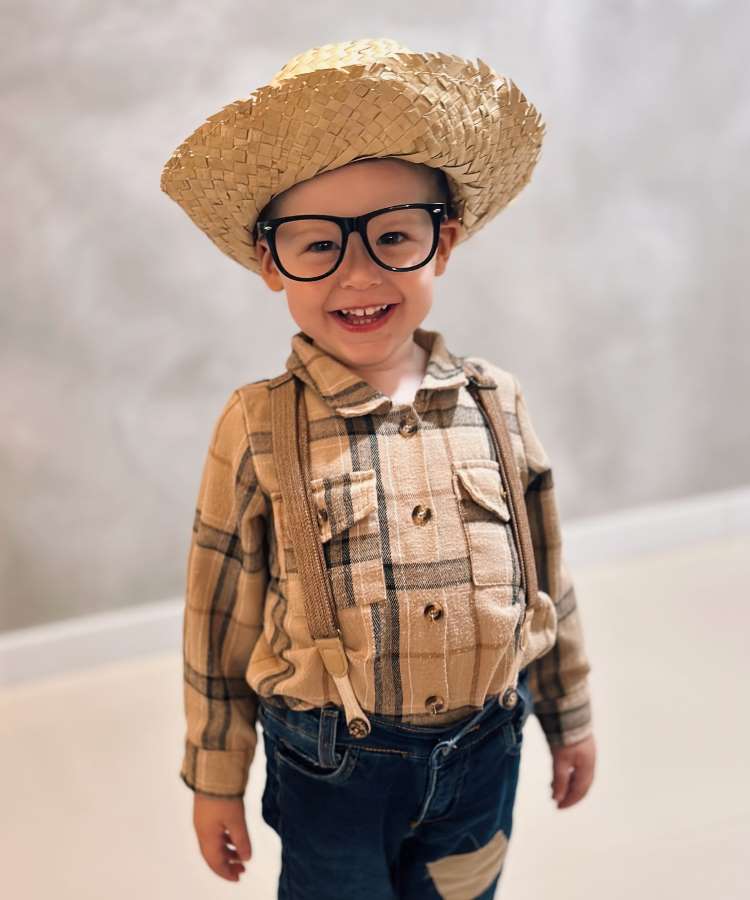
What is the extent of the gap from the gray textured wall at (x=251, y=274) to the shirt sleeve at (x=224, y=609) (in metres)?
1.17

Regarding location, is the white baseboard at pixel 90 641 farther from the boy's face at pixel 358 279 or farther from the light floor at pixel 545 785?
the boy's face at pixel 358 279

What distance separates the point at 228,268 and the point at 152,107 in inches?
Answer: 13.5

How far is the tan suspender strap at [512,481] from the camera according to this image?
33.6 inches

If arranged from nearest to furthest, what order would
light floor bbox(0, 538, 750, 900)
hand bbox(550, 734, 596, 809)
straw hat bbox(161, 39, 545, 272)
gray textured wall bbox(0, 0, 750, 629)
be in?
straw hat bbox(161, 39, 545, 272) → hand bbox(550, 734, 596, 809) → light floor bbox(0, 538, 750, 900) → gray textured wall bbox(0, 0, 750, 629)

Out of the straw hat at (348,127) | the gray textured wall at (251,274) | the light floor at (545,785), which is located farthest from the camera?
the gray textured wall at (251,274)

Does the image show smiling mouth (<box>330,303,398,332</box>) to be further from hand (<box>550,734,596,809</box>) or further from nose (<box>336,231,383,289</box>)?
hand (<box>550,734,596,809</box>)

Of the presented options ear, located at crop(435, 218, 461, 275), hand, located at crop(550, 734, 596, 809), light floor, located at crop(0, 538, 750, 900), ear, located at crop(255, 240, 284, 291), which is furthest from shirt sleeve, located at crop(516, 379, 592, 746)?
light floor, located at crop(0, 538, 750, 900)

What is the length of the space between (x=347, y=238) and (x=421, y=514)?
9.3 inches

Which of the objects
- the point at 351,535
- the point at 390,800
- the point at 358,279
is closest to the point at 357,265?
the point at 358,279

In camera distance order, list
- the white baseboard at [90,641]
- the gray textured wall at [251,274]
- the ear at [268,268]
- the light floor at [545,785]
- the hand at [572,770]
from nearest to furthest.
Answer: the ear at [268,268]
the hand at [572,770]
the light floor at [545,785]
the gray textured wall at [251,274]
the white baseboard at [90,641]

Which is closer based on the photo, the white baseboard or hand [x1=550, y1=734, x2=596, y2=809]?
hand [x1=550, y1=734, x2=596, y2=809]

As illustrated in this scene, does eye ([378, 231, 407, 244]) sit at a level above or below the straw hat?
below

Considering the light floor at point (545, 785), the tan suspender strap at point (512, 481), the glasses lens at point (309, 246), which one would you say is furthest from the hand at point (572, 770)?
the glasses lens at point (309, 246)

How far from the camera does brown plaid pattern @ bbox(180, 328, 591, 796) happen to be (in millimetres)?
799
